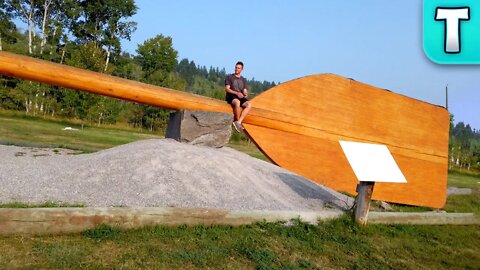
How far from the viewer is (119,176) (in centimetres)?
543

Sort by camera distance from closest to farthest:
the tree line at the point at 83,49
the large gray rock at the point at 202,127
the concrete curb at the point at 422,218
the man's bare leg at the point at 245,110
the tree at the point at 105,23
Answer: the concrete curb at the point at 422,218, the large gray rock at the point at 202,127, the man's bare leg at the point at 245,110, the tree line at the point at 83,49, the tree at the point at 105,23

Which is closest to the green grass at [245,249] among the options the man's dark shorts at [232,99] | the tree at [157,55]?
the man's dark shorts at [232,99]

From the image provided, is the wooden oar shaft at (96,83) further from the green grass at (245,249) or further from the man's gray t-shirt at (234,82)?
the green grass at (245,249)

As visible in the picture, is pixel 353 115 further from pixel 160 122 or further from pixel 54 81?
pixel 160 122

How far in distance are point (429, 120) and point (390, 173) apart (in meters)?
5.24

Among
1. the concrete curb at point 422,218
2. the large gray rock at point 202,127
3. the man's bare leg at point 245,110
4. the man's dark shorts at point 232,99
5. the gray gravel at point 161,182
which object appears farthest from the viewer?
the man's dark shorts at point 232,99

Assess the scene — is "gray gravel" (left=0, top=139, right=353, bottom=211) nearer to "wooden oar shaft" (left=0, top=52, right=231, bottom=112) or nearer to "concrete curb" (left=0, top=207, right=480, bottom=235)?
"concrete curb" (left=0, top=207, right=480, bottom=235)

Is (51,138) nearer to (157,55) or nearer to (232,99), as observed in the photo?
(232,99)

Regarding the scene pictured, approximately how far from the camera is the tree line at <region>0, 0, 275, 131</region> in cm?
2983

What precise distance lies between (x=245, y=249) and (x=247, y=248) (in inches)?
1.1

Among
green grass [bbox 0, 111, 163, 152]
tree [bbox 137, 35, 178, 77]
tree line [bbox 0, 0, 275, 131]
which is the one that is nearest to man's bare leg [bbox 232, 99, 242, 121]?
green grass [bbox 0, 111, 163, 152]

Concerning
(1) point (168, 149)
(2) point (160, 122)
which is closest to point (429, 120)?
(1) point (168, 149)

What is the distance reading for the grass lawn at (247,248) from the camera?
3162 mm

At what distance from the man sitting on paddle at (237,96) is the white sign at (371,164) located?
2.87 m
